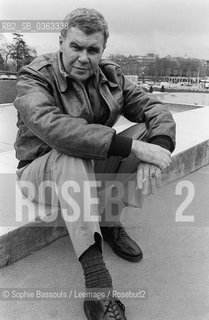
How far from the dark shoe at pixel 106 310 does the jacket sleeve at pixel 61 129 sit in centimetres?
71

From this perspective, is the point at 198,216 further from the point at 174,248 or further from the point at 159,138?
the point at 159,138

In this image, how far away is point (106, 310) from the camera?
1.61m

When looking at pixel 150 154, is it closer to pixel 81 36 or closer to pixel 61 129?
pixel 61 129

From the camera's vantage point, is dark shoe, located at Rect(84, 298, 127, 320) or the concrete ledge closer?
dark shoe, located at Rect(84, 298, 127, 320)

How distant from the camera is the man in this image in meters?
1.65

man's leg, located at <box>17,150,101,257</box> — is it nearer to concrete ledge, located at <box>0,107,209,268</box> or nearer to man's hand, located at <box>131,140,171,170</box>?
man's hand, located at <box>131,140,171,170</box>

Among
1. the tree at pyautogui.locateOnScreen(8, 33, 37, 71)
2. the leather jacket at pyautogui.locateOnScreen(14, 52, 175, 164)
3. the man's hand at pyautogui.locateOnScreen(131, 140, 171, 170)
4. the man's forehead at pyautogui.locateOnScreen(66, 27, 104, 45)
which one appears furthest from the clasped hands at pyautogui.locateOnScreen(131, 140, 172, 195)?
the tree at pyautogui.locateOnScreen(8, 33, 37, 71)

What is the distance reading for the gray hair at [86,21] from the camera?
186 centimetres

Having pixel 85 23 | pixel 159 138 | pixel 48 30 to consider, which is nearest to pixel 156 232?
pixel 159 138

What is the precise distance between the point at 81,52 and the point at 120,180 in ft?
2.59

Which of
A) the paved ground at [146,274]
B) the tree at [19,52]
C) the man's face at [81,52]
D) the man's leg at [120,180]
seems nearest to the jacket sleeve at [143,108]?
the man's leg at [120,180]

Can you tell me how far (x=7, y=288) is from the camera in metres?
1.87

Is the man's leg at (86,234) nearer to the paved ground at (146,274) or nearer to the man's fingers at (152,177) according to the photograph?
the paved ground at (146,274)

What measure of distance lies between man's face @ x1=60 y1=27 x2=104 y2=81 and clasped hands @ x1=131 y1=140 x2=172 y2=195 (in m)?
0.52
